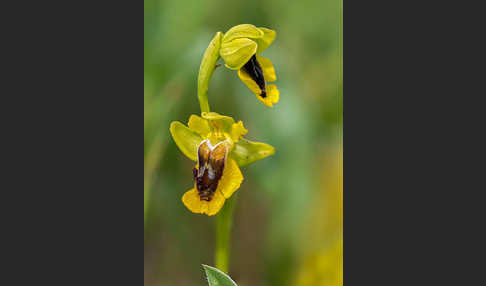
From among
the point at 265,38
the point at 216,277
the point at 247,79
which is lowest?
the point at 216,277

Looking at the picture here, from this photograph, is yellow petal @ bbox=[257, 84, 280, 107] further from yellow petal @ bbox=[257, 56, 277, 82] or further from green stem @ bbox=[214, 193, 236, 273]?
green stem @ bbox=[214, 193, 236, 273]

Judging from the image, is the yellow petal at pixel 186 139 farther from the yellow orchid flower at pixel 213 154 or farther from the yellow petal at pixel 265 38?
the yellow petal at pixel 265 38

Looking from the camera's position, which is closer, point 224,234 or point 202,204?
point 202,204

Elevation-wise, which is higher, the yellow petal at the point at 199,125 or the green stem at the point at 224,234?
the yellow petal at the point at 199,125

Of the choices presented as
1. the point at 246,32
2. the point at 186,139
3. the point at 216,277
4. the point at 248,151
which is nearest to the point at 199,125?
the point at 186,139

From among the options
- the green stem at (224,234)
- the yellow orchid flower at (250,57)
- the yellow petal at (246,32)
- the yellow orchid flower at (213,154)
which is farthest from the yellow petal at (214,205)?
the yellow petal at (246,32)

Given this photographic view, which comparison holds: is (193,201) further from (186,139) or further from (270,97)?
(270,97)

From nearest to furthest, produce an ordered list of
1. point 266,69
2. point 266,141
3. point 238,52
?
1. point 238,52
2. point 266,69
3. point 266,141
